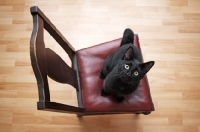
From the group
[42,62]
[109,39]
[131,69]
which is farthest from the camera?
[109,39]

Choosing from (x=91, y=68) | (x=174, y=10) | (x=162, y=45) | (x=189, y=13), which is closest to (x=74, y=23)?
(x=91, y=68)

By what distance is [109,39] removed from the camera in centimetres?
181

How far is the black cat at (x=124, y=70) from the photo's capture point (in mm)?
954

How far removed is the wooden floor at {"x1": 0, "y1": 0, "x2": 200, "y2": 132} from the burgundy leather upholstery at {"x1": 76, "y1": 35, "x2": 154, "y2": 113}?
45 centimetres

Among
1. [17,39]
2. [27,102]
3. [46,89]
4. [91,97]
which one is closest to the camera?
[46,89]

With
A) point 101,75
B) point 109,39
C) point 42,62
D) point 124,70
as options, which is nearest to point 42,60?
point 42,62

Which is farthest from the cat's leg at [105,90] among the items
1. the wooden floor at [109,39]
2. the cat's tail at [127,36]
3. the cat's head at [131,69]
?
the wooden floor at [109,39]

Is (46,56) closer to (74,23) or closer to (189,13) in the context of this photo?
(74,23)

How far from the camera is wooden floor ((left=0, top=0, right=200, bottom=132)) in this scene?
1.60m

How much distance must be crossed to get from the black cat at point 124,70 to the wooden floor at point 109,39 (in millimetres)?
587

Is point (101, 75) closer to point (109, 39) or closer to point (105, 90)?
point (105, 90)

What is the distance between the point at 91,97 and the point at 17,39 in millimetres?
1025

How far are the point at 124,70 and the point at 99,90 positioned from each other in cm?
31

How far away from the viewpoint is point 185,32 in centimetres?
183
